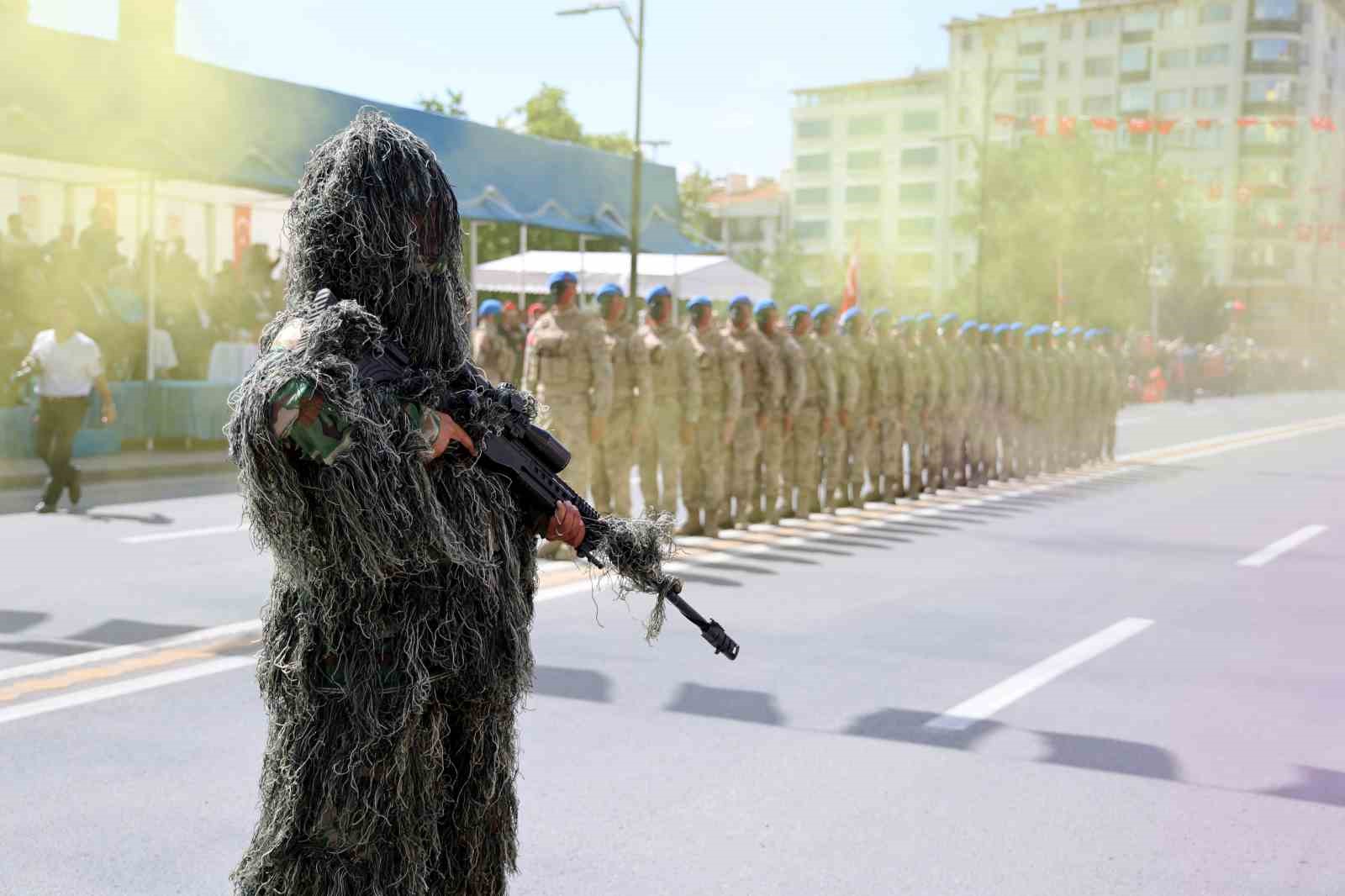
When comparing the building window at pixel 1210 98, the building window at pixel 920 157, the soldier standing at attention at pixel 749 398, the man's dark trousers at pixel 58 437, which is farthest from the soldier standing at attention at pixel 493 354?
the building window at pixel 920 157

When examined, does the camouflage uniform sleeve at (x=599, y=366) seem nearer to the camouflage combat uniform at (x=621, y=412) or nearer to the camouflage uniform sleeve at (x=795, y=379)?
the camouflage combat uniform at (x=621, y=412)

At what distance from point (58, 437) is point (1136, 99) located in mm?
100357

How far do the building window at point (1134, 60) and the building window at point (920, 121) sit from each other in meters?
14.0

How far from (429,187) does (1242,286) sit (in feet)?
325

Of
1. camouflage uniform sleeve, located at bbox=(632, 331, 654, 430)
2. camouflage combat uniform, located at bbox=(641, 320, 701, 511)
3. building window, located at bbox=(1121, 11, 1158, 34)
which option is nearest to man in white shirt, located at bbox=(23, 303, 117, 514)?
camouflage uniform sleeve, located at bbox=(632, 331, 654, 430)

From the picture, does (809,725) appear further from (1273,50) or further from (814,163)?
(814,163)

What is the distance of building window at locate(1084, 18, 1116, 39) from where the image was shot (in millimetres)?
103688

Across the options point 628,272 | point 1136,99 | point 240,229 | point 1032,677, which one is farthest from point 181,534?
point 1136,99

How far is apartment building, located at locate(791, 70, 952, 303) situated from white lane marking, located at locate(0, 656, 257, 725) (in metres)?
104

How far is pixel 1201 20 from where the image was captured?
9969 centimetres

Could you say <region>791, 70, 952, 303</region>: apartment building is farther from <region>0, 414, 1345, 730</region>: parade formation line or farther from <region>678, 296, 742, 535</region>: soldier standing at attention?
<region>678, 296, 742, 535</region>: soldier standing at attention

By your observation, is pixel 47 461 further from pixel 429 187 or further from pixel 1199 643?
pixel 429 187

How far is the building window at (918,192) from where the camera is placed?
114m

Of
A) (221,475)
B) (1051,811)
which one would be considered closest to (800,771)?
(1051,811)
